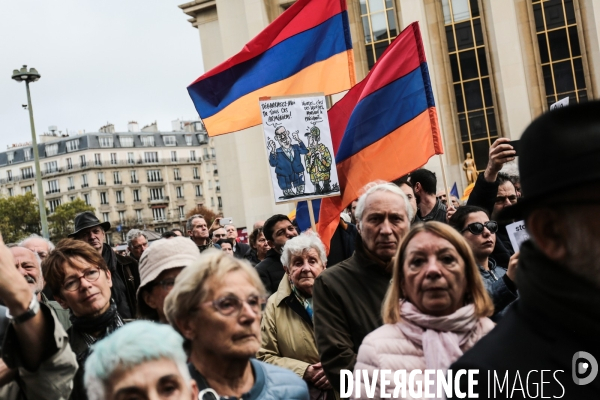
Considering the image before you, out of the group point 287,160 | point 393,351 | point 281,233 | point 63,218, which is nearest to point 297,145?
point 287,160

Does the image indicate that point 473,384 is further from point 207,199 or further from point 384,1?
point 207,199

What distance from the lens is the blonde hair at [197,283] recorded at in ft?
9.79

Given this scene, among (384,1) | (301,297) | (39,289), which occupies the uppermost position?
(384,1)

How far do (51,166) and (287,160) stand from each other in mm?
114248

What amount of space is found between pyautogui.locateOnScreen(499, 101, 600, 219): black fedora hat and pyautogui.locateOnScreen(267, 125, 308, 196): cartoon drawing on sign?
5.60 meters

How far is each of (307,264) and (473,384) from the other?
11.4 feet

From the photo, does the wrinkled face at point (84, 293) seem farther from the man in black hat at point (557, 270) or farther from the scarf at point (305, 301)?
the man in black hat at point (557, 270)

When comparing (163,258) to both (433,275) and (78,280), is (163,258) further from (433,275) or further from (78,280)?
(433,275)

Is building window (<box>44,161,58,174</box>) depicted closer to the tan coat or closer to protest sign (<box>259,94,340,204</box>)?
protest sign (<box>259,94,340,204</box>)

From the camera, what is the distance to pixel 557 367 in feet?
5.86

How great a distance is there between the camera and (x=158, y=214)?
114 meters

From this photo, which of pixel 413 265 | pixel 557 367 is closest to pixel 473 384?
pixel 557 367

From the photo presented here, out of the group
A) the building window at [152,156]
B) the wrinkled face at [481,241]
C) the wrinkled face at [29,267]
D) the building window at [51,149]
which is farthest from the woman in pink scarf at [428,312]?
the building window at [51,149]

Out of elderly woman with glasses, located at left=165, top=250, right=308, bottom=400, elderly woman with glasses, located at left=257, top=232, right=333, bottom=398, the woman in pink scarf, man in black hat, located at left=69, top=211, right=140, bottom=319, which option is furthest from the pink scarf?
man in black hat, located at left=69, top=211, right=140, bottom=319
